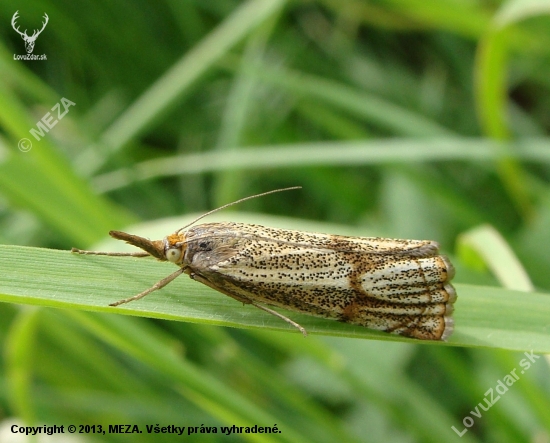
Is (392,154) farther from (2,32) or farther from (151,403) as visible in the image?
(2,32)

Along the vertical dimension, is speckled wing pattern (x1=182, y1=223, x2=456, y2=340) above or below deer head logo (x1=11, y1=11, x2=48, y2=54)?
below

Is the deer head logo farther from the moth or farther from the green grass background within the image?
the moth

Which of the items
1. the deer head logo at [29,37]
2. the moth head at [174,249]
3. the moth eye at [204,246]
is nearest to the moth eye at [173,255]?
the moth head at [174,249]

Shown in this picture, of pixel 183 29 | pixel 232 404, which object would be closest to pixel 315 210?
pixel 183 29

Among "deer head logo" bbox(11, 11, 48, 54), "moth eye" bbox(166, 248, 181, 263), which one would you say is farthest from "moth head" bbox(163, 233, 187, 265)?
"deer head logo" bbox(11, 11, 48, 54)

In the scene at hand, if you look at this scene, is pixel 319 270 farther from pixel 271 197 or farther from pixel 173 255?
pixel 271 197

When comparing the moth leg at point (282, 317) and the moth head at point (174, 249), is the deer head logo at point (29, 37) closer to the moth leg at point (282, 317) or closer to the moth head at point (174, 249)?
the moth head at point (174, 249)

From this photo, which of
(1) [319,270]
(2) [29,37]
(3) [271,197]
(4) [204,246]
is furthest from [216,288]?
(2) [29,37]
